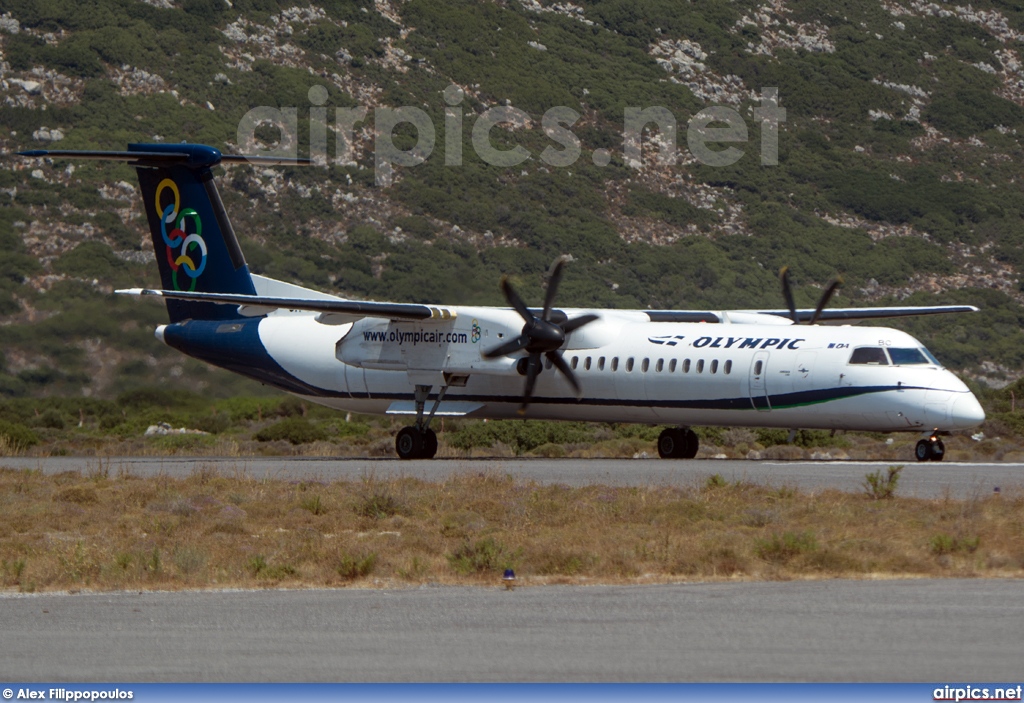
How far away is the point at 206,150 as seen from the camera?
3422cm

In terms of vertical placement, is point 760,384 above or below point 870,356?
below

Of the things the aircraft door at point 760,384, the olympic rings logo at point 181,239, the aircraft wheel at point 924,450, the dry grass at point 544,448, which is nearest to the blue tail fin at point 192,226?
the olympic rings logo at point 181,239

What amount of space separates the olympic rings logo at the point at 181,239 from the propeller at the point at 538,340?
26.9 ft

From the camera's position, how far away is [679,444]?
31203mm

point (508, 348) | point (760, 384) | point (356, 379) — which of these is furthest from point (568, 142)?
point (760, 384)

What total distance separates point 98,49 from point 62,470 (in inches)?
2096

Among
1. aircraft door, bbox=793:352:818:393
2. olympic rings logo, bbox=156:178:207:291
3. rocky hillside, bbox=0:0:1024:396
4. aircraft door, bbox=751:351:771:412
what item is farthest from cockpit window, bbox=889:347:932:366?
rocky hillside, bbox=0:0:1024:396

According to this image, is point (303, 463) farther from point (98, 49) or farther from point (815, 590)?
point (98, 49)

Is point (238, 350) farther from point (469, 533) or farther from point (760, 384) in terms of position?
point (469, 533)

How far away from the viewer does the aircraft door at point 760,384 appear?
1089 inches

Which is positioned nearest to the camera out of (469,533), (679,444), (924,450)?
(469,533)

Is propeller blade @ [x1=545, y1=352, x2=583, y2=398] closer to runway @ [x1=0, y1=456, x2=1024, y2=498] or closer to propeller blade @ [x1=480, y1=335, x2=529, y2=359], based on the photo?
propeller blade @ [x1=480, y1=335, x2=529, y2=359]

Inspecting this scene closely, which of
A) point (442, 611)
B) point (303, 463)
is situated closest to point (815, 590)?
point (442, 611)

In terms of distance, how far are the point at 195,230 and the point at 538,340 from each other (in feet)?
31.8
